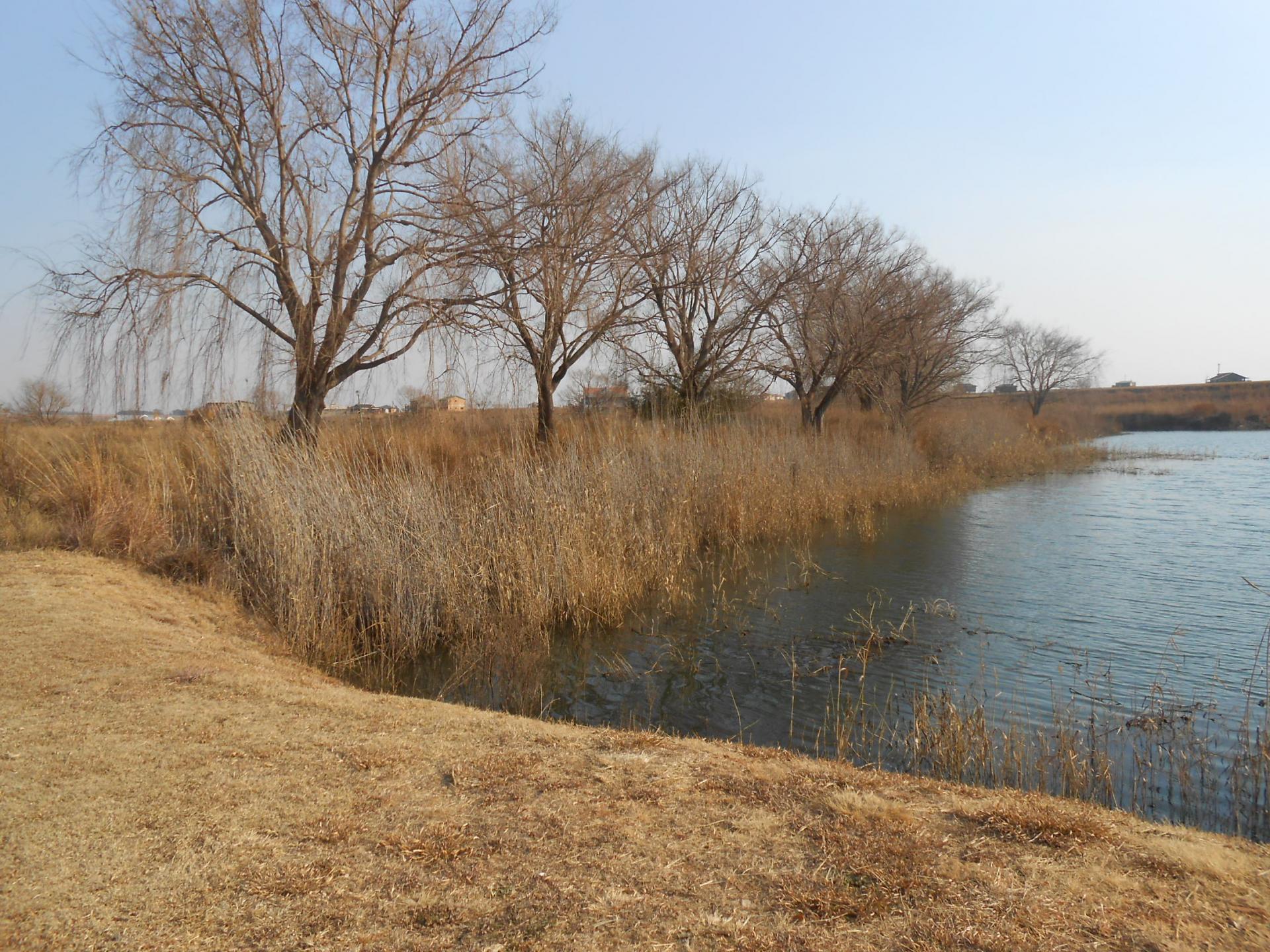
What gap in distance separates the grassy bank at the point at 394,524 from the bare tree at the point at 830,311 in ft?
26.4

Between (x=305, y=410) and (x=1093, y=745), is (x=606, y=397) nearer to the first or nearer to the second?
(x=305, y=410)

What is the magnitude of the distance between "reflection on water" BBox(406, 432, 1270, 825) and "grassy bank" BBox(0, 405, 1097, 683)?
0.87 meters

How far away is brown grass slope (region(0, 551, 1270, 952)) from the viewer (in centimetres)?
265

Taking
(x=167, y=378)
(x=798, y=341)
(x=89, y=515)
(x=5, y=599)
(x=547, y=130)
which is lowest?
(x=5, y=599)

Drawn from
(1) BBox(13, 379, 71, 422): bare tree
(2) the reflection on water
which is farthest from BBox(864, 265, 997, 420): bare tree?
(1) BBox(13, 379, 71, 422): bare tree

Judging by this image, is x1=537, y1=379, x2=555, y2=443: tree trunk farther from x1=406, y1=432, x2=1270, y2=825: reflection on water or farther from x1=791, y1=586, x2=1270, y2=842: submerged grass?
x1=791, y1=586, x2=1270, y2=842: submerged grass

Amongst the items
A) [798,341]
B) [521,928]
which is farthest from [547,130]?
[521,928]

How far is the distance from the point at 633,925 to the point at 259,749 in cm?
239

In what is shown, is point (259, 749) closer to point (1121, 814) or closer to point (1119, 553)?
point (1121, 814)

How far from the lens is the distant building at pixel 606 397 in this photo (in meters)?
20.0

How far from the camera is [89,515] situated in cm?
888

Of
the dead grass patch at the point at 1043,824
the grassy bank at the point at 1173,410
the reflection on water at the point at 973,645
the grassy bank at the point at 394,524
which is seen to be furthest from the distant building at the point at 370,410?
the grassy bank at the point at 1173,410

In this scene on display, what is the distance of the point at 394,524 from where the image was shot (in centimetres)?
824

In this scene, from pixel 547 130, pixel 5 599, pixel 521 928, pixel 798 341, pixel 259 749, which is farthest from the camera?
pixel 798 341
